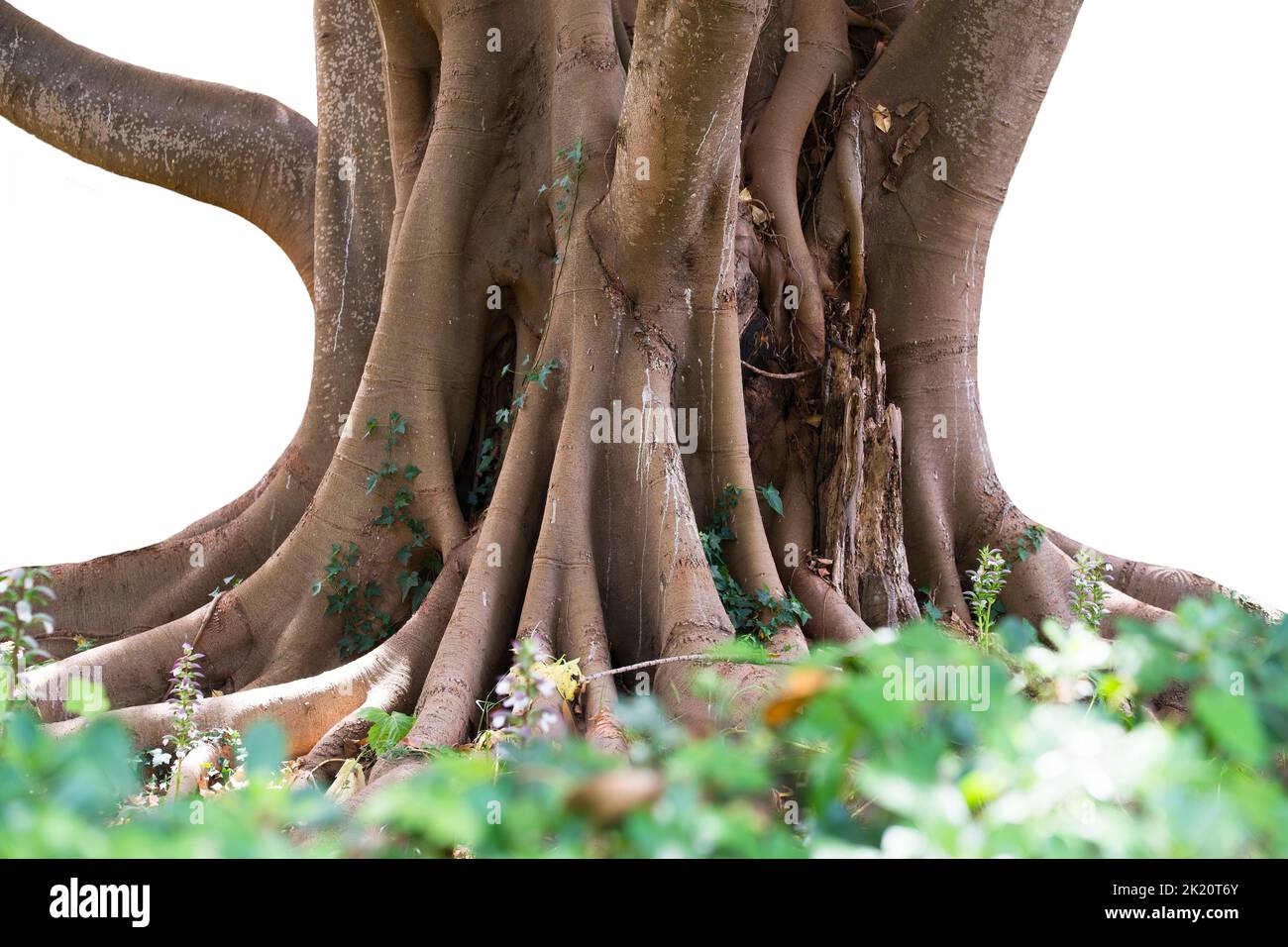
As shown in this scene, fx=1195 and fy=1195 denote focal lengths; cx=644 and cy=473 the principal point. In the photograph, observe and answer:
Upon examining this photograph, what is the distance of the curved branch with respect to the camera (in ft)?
25.0

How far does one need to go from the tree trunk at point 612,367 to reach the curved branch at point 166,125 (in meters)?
0.63

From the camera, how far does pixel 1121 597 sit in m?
6.18

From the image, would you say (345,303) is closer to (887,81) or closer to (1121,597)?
(887,81)

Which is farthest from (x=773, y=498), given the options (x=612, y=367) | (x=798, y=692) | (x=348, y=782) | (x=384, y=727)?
(x=798, y=692)

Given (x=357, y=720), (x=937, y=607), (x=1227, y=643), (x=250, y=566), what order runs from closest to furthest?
(x=1227, y=643) → (x=357, y=720) → (x=937, y=607) → (x=250, y=566)

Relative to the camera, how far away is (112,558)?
647cm

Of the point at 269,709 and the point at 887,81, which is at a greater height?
the point at 887,81

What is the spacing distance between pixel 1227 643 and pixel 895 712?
554 millimetres

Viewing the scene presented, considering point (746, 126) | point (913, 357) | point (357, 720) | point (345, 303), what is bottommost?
point (357, 720)

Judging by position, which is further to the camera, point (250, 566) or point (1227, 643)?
point (250, 566)

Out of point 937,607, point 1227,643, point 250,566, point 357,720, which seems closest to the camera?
point 1227,643

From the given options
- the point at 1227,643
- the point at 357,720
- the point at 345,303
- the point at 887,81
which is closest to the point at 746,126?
the point at 887,81

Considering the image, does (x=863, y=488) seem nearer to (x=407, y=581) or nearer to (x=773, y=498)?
(x=773, y=498)

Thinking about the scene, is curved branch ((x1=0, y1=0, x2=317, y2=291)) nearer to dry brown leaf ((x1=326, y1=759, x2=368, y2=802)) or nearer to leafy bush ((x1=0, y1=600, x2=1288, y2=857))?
dry brown leaf ((x1=326, y1=759, x2=368, y2=802))
